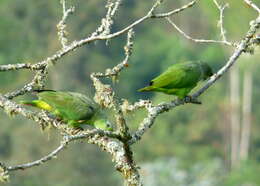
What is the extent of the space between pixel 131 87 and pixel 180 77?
59505 millimetres

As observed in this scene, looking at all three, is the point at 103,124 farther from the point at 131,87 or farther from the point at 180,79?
the point at 131,87

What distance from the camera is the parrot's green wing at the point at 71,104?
638 cm

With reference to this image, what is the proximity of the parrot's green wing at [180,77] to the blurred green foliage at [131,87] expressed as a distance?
2762 centimetres

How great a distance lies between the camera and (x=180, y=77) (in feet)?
25.2

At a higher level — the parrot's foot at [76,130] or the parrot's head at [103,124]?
the parrot's head at [103,124]

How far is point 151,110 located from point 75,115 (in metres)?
0.64

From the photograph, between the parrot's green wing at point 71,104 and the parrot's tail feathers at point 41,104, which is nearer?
the parrot's green wing at point 71,104

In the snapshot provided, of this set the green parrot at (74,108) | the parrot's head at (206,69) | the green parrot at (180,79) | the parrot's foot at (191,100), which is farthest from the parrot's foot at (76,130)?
the parrot's head at (206,69)

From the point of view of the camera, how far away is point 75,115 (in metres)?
6.39

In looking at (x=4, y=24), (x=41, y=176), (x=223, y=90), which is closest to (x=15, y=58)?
(x=4, y=24)

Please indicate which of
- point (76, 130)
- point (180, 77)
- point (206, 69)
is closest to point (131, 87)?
point (206, 69)

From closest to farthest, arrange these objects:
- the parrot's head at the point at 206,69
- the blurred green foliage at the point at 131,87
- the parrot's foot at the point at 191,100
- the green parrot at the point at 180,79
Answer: the parrot's foot at the point at 191,100, the green parrot at the point at 180,79, the parrot's head at the point at 206,69, the blurred green foliage at the point at 131,87

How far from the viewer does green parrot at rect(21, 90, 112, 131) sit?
6375mm

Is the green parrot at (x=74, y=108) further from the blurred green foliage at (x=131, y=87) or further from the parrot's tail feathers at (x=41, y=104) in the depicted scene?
the blurred green foliage at (x=131, y=87)
